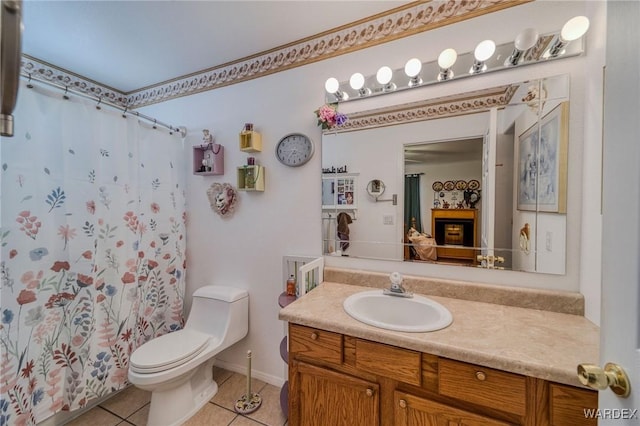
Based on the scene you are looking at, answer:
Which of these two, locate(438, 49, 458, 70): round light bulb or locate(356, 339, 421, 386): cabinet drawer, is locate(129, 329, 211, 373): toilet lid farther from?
locate(438, 49, 458, 70): round light bulb

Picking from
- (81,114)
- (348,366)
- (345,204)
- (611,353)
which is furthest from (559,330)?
(81,114)

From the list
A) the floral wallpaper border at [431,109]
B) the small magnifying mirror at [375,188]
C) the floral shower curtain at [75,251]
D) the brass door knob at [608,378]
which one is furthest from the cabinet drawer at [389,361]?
the floral shower curtain at [75,251]

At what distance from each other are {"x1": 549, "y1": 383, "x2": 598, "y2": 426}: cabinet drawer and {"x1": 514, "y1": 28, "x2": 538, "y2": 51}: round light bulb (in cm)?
139

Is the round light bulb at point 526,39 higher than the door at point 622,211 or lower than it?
higher

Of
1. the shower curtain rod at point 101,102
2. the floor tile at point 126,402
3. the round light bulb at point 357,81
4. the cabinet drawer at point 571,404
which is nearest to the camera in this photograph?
the cabinet drawer at point 571,404

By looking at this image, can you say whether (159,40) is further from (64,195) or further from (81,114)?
(64,195)

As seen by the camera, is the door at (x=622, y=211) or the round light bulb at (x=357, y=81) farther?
the round light bulb at (x=357, y=81)

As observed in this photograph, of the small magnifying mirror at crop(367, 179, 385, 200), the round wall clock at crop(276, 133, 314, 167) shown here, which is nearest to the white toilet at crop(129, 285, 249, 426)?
the round wall clock at crop(276, 133, 314, 167)

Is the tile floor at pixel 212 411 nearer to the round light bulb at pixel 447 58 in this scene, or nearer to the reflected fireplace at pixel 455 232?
the reflected fireplace at pixel 455 232

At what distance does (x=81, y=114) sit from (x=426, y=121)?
78.3 inches

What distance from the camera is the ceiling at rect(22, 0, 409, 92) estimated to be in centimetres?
136

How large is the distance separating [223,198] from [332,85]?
1143 millimetres

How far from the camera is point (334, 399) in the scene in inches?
41.9

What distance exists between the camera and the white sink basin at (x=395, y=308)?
1.18 metres
